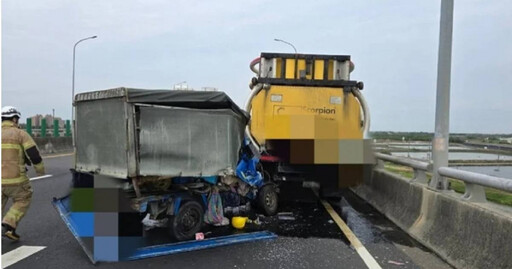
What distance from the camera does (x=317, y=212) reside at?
867 cm

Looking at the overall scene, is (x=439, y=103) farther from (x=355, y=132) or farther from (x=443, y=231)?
(x=355, y=132)

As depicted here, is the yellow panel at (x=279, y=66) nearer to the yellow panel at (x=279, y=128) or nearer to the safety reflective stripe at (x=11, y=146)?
the yellow panel at (x=279, y=128)

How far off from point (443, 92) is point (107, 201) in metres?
4.92

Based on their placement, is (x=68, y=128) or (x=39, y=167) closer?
(x=39, y=167)

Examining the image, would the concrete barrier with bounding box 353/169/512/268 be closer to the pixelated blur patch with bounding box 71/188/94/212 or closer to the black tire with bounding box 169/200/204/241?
the black tire with bounding box 169/200/204/241

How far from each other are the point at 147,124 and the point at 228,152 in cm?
133

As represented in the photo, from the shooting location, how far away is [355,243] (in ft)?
20.4

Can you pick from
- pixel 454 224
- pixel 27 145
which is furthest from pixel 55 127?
pixel 454 224

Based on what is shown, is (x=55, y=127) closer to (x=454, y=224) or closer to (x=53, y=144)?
(x=53, y=144)

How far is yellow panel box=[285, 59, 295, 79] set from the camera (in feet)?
32.4

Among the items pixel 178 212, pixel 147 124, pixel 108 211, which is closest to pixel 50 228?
pixel 108 211

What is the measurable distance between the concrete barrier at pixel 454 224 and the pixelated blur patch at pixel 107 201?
4.09m

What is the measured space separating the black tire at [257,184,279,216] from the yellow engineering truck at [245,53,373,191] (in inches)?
23.7

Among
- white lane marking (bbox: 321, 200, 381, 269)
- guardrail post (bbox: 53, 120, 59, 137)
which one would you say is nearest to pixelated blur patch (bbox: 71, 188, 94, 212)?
white lane marking (bbox: 321, 200, 381, 269)
